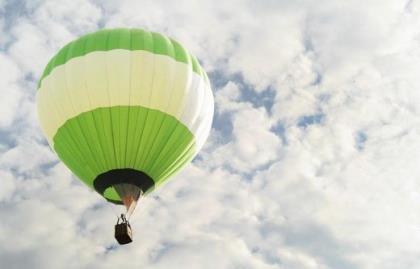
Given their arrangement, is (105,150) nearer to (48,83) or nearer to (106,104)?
(106,104)

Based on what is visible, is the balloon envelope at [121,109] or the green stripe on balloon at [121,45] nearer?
the balloon envelope at [121,109]

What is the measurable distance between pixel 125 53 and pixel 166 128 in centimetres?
331

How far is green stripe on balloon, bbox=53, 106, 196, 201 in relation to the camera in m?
23.0

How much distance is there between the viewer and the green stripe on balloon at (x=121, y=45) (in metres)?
23.9

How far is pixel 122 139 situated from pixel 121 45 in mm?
3778

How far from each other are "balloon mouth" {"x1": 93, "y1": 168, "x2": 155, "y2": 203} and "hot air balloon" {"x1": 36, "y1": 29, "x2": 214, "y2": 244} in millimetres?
38

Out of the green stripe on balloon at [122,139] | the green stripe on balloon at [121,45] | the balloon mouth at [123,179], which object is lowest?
the balloon mouth at [123,179]

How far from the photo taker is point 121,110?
75.5 ft

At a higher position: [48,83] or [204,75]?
[204,75]

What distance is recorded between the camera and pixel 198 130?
980 inches

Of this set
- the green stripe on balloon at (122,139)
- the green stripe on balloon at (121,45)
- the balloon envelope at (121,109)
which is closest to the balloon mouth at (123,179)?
the balloon envelope at (121,109)

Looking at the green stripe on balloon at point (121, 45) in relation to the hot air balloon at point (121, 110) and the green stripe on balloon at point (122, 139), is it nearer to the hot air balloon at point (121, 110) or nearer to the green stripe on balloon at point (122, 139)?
the hot air balloon at point (121, 110)

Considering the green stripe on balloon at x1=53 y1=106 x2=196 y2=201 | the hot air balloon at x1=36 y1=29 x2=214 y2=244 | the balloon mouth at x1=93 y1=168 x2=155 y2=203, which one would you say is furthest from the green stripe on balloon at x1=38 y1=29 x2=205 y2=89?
the balloon mouth at x1=93 y1=168 x2=155 y2=203

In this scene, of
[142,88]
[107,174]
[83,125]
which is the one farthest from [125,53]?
[107,174]
